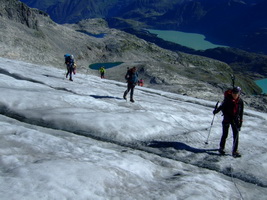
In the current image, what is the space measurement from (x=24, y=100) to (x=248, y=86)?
129 m

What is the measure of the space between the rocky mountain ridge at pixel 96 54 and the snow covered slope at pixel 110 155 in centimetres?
4159

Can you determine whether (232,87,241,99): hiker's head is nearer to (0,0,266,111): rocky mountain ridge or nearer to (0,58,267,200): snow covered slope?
(0,58,267,200): snow covered slope

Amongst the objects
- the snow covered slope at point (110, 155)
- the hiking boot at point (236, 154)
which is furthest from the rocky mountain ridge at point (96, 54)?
the hiking boot at point (236, 154)

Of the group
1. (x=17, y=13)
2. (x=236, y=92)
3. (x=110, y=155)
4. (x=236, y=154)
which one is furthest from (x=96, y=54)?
(x=110, y=155)

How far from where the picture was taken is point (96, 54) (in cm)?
12456

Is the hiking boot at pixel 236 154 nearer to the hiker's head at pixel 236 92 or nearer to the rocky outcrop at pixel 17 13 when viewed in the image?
the hiker's head at pixel 236 92

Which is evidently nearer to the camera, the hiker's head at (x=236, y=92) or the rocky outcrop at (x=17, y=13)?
the hiker's head at (x=236, y=92)

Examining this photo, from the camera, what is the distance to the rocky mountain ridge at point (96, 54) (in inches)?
2866

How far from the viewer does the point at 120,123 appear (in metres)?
11.1

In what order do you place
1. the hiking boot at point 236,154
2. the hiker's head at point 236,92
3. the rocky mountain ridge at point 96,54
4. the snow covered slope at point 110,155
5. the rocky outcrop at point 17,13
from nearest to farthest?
the snow covered slope at point 110,155, the hiker's head at point 236,92, the hiking boot at point 236,154, the rocky mountain ridge at point 96,54, the rocky outcrop at point 17,13

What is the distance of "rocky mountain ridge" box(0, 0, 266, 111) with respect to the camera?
239 ft

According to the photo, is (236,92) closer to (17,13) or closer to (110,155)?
(110,155)

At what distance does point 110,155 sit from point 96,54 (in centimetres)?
11971

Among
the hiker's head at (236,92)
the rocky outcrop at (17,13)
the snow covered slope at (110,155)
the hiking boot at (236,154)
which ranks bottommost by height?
the snow covered slope at (110,155)
